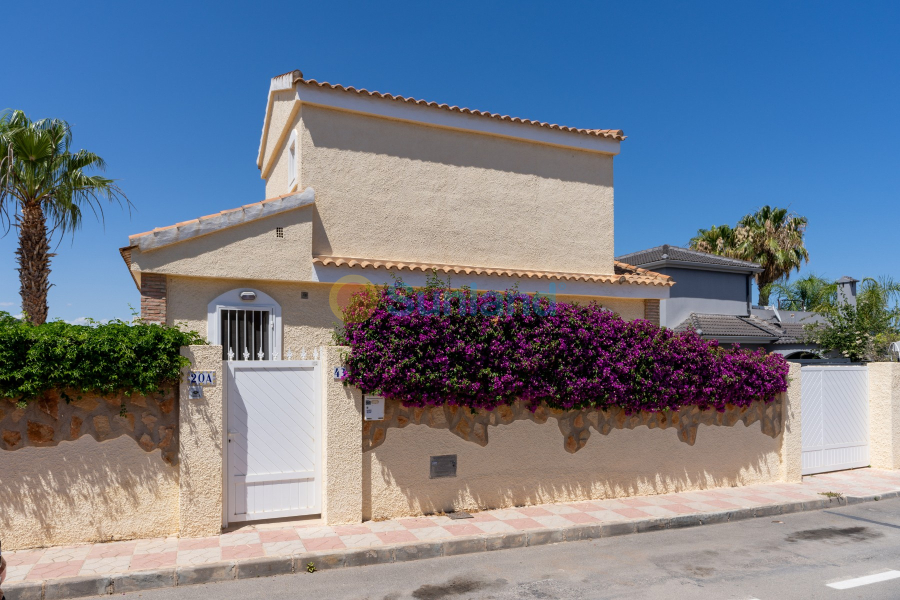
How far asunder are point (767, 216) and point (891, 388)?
74.0 ft

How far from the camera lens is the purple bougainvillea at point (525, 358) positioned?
304 inches

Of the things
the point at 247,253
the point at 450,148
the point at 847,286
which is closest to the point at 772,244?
the point at 847,286

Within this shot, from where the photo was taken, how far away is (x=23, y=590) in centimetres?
544

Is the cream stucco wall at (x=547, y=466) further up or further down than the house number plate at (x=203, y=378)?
further down

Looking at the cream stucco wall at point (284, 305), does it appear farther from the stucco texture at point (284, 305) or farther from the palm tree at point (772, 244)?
the palm tree at point (772, 244)

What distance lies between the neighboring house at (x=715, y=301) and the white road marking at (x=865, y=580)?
16.4m

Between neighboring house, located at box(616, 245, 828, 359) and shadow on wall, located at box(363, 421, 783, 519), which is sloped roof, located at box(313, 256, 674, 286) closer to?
shadow on wall, located at box(363, 421, 783, 519)

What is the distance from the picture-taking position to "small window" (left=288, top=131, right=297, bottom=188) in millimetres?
11345

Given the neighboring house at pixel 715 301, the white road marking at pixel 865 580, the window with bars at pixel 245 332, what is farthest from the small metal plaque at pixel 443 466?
the neighboring house at pixel 715 301

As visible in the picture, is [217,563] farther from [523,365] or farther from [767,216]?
[767,216]

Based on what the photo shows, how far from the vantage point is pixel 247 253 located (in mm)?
9617

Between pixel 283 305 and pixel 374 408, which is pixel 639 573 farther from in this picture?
pixel 283 305

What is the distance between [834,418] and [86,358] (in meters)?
12.3

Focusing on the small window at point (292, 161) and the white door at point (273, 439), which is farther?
the small window at point (292, 161)
